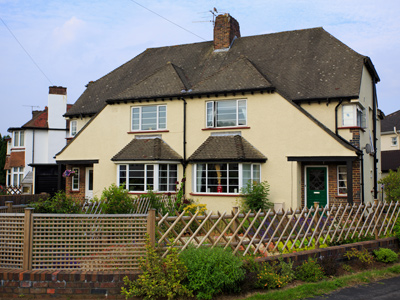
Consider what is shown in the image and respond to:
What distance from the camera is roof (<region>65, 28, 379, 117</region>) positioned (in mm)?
19141

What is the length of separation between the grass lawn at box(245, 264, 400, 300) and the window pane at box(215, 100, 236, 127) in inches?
442

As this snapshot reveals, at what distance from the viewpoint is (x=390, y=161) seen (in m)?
38.8

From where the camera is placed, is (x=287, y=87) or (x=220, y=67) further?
(x=220, y=67)

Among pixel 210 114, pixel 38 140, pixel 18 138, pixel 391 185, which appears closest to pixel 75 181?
pixel 210 114

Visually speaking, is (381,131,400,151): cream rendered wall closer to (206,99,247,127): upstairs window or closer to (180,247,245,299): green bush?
(206,99,247,127): upstairs window

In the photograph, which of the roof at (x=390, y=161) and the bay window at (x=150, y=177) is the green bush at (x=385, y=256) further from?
the roof at (x=390, y=161)

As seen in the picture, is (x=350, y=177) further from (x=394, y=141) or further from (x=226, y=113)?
(x=394, y=141)

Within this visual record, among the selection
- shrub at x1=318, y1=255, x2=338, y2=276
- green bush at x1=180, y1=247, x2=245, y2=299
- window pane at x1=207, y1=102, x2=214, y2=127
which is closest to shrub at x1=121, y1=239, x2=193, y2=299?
green bush at x1=180, y1=247, x2=245, y2=299

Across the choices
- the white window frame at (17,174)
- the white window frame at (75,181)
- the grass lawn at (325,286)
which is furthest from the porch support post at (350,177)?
the white window frame at (17,174)

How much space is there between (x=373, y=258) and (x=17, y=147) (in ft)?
121

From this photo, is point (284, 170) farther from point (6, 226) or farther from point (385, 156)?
point (385, 156)

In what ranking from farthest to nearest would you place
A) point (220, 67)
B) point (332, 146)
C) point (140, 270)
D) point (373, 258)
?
point (220, 67)
point (332, 146)
point (373, 258)
point (140, 270)

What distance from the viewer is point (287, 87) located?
19797 mm

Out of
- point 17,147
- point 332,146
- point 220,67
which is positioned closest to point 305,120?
point 332,146
